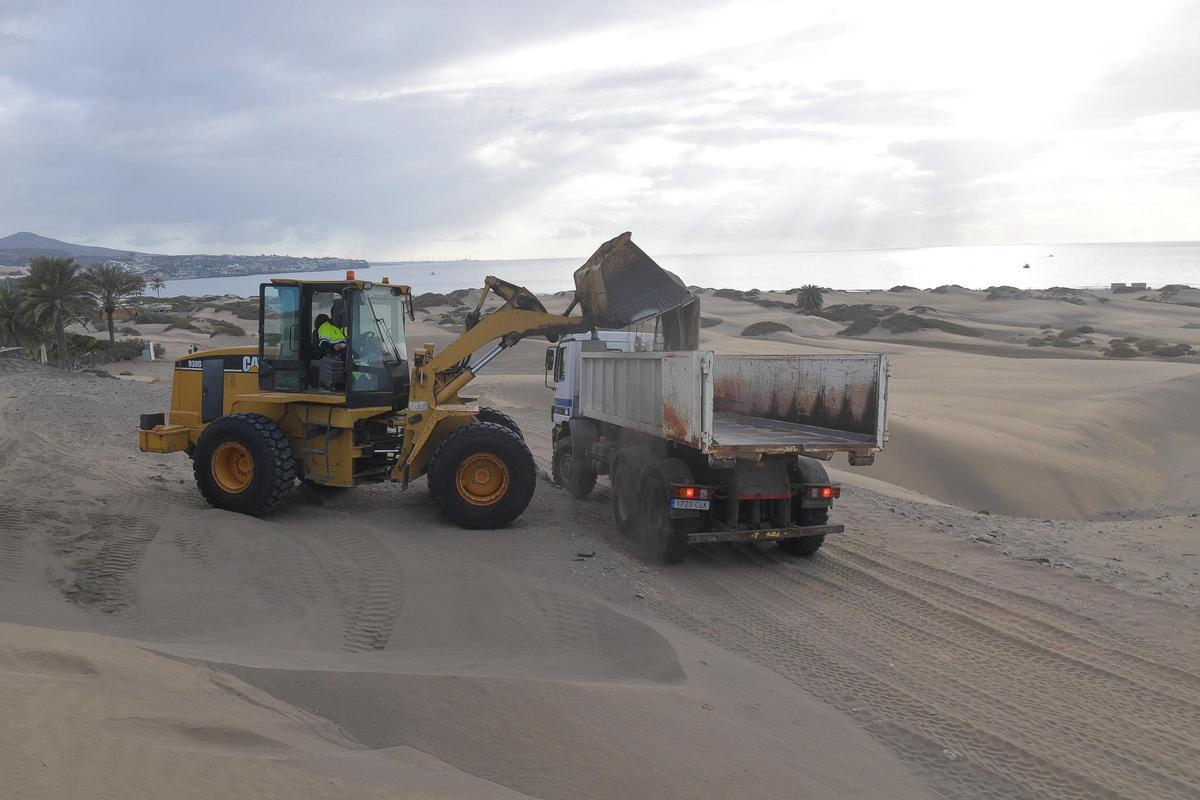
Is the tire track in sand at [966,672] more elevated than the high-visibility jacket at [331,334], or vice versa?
the high-visibility jacket at [331,334]

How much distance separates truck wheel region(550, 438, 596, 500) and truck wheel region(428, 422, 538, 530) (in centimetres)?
222

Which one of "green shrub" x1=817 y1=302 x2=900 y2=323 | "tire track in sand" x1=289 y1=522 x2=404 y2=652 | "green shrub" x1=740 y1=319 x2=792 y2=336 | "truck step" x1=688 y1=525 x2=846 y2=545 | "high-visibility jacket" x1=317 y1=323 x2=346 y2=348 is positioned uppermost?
"green shrub" x1=817 y1=302 x2=900 y2=323

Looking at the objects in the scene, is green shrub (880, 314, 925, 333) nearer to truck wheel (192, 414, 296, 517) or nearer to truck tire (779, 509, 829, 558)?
truck tire (779, 509, 829, 558)

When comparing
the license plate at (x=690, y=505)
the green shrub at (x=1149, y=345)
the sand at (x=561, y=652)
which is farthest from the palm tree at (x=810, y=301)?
the license plate at (x=690, y=505)

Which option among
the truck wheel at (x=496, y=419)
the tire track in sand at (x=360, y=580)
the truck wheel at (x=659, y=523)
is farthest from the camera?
the truck wheel at (x=496, y=419)

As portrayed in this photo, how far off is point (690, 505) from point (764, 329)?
160 feet

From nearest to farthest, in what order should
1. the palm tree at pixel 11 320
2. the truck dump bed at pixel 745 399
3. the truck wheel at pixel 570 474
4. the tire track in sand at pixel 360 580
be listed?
the tire track in sand at pixel 360 580 → the truck dump bed at pixel 745 399 → the truck wheel at pixel 570 474 → the palm tree at pixel 11 320

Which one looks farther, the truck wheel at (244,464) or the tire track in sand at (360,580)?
the truck wheel at (244,464)

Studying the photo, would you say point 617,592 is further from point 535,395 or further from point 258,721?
point 535,395

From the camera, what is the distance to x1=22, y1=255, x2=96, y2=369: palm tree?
36.5 meters

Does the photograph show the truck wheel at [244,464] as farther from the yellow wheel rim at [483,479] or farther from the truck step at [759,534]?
the truck step at [759,534]

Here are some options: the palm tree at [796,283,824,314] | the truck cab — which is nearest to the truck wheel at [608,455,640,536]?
the truck cab

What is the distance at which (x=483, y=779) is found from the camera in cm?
457

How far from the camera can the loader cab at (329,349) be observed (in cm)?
1061
